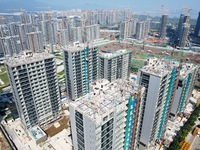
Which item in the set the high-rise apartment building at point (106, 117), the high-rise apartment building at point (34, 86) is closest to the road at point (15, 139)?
the high-rise apartment building at point (34, 86)

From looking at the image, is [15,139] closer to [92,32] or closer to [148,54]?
[148,54]

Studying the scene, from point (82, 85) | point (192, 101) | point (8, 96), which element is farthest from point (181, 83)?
point (8, 96)

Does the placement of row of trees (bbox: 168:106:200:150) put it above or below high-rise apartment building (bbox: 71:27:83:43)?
below

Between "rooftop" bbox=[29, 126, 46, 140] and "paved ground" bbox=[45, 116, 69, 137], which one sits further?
"paved ground" bbox=[45, 116, 69, 137]

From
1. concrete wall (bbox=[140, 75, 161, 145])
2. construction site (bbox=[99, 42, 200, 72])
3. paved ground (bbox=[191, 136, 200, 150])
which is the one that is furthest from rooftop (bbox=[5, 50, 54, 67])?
construction site (bbox=[99, 42, 200, 72])

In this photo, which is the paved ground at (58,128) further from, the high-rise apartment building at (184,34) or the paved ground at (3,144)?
the high-rise apartment building at (184,34)

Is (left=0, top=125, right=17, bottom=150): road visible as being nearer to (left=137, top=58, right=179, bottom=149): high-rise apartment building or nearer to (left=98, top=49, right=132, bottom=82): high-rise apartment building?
(left=137, top=58, right=179, bottom=149): high-rise apartment building

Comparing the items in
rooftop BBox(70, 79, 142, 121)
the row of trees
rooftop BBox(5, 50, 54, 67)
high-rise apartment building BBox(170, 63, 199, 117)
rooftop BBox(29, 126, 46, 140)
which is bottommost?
the row of trees

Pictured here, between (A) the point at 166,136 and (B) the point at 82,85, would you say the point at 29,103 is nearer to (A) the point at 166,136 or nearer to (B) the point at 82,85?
(B) the point at 82,85
